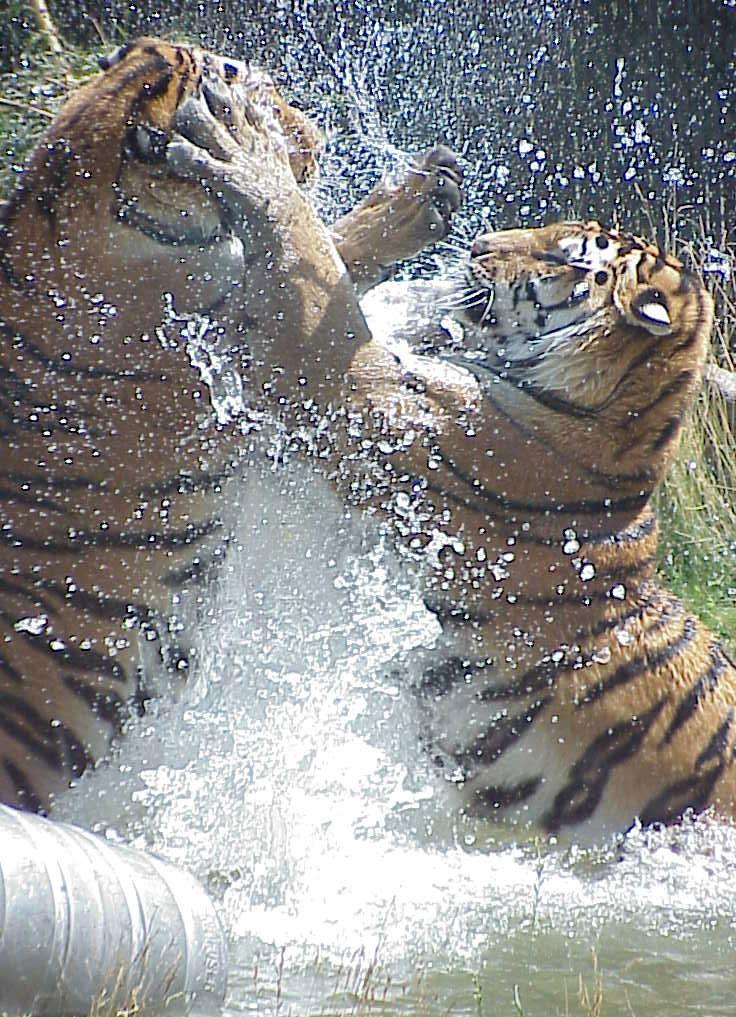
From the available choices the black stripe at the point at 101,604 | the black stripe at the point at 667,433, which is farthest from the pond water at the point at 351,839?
the black stripe at the point at 667,433

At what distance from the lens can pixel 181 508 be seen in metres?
3.48

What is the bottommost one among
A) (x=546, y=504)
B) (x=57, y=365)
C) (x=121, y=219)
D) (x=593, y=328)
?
(x=546, y=504)

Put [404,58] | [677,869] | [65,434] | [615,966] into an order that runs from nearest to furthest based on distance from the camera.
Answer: [615,966] < [65,434] < [677,869] < [404,58]

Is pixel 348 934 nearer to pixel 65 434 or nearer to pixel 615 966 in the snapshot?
pixel 615 966

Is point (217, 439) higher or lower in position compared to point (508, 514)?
higher

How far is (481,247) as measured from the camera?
3.96 m

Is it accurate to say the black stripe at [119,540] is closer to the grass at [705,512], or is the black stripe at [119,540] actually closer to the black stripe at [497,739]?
the black stripe at [497,739]

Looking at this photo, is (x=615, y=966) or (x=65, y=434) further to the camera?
(x=65, y=434)

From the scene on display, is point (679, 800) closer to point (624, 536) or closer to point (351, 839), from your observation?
point (624, 536)

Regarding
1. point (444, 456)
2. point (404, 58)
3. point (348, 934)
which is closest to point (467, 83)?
point (404, 58)

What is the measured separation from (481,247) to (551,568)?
35.9 inches

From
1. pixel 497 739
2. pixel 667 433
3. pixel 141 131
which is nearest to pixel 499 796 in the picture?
pixel 497 739

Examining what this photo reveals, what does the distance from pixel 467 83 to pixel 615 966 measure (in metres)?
8.38

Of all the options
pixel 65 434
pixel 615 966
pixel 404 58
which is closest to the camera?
pixel 615 966
